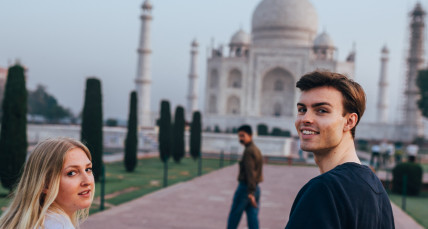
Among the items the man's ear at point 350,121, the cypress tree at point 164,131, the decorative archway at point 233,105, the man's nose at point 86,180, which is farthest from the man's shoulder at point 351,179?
the decorative archway at point 233,105

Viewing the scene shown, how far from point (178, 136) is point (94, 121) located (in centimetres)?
648

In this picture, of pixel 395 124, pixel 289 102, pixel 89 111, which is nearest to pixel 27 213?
pixel 89 111

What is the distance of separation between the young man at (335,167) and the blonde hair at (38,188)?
2.85ft

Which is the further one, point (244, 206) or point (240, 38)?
point (240, 38)

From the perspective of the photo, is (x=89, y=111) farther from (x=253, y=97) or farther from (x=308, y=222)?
(x=253, y=97)

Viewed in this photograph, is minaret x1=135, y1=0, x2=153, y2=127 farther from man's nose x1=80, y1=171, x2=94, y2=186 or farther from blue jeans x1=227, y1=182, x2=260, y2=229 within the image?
man's nose x1=80, y1=171, x2=94, y2=186

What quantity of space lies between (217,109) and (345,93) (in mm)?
35653

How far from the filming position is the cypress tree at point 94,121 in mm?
9508

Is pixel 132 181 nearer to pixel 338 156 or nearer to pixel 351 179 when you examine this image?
pixel 338 156

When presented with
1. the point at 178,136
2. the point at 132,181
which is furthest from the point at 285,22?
the point at 132,181

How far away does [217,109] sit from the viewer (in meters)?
37.2

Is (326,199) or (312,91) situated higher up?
(312,91)

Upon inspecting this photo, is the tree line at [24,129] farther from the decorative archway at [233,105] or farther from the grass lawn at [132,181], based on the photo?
the decorative archway at [233,105]

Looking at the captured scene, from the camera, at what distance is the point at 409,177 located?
973 centimetres
